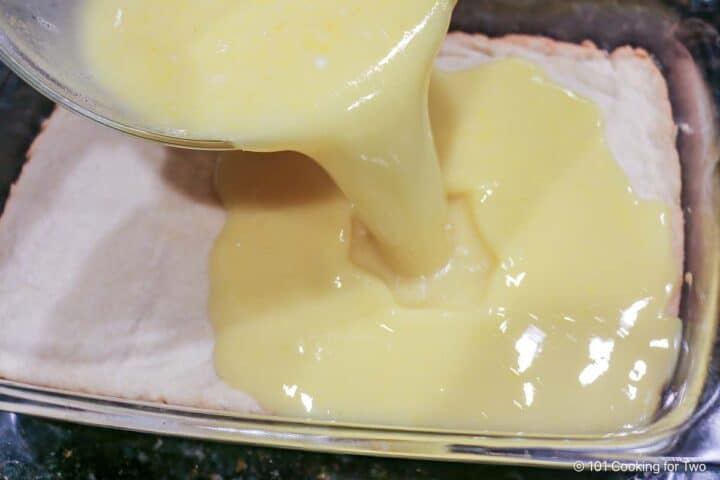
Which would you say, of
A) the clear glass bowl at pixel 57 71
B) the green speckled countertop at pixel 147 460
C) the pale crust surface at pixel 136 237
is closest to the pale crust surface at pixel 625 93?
the pale crust surface at pixel 136 237

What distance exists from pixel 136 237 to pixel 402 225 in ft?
1.63

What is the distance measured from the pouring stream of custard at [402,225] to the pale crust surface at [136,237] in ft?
0.15

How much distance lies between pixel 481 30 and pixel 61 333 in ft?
3.31

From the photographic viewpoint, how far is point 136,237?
1.31 meters

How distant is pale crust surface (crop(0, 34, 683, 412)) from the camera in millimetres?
1189

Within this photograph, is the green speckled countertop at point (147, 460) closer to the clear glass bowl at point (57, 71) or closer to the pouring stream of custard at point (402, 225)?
the pouring stream of custard at point (402, 225)

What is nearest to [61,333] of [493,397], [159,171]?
[159,171]

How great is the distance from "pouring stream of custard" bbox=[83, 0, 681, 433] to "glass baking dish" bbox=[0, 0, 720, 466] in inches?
1.8

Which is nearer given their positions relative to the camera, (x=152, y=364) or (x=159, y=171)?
(x=152, y=364)

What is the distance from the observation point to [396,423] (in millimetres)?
1146

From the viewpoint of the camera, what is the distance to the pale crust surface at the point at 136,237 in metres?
1.19

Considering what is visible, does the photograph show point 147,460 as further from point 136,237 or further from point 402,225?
point 402,225

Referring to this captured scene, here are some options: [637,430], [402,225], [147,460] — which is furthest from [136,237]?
[637,430]

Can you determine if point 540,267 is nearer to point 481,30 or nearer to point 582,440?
point 582,440
